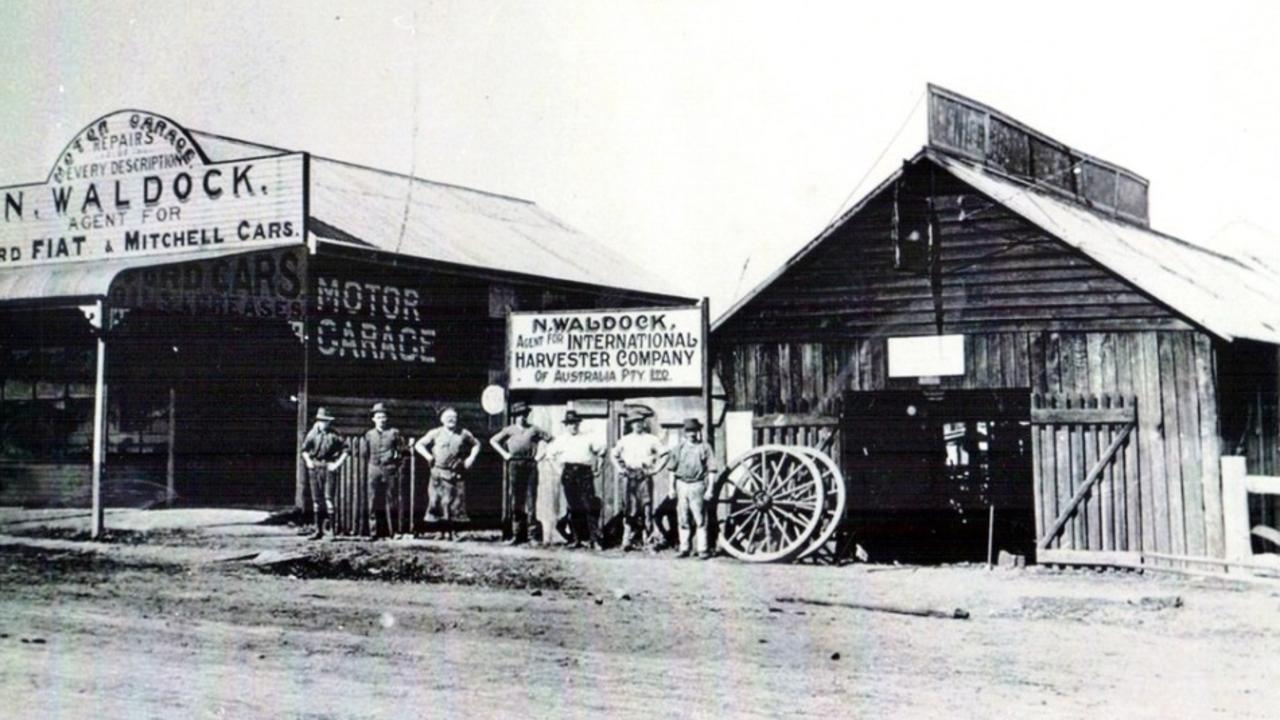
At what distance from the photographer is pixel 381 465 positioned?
52.5ft

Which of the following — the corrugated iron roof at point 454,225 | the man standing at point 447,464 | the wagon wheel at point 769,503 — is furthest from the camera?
the corrugated iron roof at point 454,225

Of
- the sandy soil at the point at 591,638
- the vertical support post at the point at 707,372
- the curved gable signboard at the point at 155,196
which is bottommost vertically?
the sandy soil at the point at 591,638

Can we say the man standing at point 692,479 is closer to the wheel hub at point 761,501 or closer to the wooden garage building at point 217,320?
the wheel hub at point 761,501

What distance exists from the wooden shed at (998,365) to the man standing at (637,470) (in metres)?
1.46

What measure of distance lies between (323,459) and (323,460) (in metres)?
0.02

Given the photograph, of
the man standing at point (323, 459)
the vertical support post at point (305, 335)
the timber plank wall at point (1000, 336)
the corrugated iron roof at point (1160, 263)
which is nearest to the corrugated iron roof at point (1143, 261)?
the corrugated iron roof at point (1160, 263)

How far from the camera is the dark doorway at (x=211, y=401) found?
65.5ft

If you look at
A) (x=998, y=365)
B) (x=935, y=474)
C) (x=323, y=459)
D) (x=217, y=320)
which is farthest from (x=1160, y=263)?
(x=217, y=320)

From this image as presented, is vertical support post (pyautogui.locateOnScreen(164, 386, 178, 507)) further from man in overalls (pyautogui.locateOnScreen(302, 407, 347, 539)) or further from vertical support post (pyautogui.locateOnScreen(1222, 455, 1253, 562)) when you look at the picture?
vertical support post (pyautogui.locateOnScreen(1222, 455, 1253, 562))

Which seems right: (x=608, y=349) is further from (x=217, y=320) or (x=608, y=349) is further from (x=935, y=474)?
(x=217, y=320)

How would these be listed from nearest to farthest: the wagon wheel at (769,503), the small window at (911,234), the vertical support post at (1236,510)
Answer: the vertical support post at (1236,510), the wagon wheel at (769,503), the small window at (911,234)

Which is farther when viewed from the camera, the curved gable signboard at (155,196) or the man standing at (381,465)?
the curved gable signboard at (155,196)

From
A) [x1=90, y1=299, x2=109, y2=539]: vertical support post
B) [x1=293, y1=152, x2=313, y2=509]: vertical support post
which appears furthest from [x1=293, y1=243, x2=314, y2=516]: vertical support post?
[x1=90, y1=299, x2=109, y2=539]: vertical support post

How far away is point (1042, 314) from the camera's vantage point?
15.1 meters
